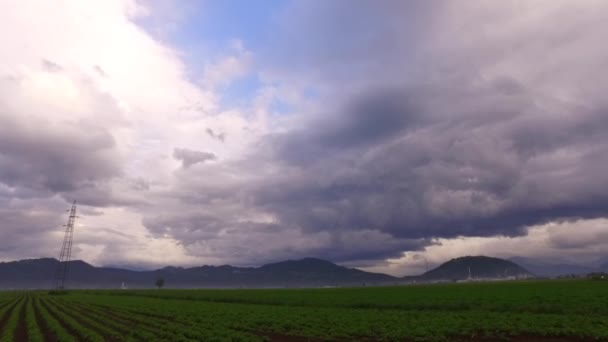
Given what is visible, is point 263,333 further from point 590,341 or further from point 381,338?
point 590,341

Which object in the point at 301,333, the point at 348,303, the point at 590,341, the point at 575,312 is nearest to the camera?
the point at 590,341

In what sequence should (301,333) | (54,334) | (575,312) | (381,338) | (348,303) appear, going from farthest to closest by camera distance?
(348,303)
(575,312)
(54,334)
(301,333)
(381,338)

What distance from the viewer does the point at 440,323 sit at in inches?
1722

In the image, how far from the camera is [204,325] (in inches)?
1832

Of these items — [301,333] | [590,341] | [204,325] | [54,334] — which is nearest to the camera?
[590,341]

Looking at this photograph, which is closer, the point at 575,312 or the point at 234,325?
the point at 234,325

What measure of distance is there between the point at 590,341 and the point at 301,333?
75.8 ft

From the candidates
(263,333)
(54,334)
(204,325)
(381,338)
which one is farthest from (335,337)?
(54,334)

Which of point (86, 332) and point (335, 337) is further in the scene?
point (86, 332)

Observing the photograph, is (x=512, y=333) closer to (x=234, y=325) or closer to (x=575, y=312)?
(x=575, y=312)

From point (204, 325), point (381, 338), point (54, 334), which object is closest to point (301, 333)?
point (381, 338)

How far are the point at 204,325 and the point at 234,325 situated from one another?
3148mm

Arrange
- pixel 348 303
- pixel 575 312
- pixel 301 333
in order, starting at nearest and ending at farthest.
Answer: pixel 301 333 → pixel 575 312 → pixel 348 303

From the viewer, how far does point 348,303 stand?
276 ft
